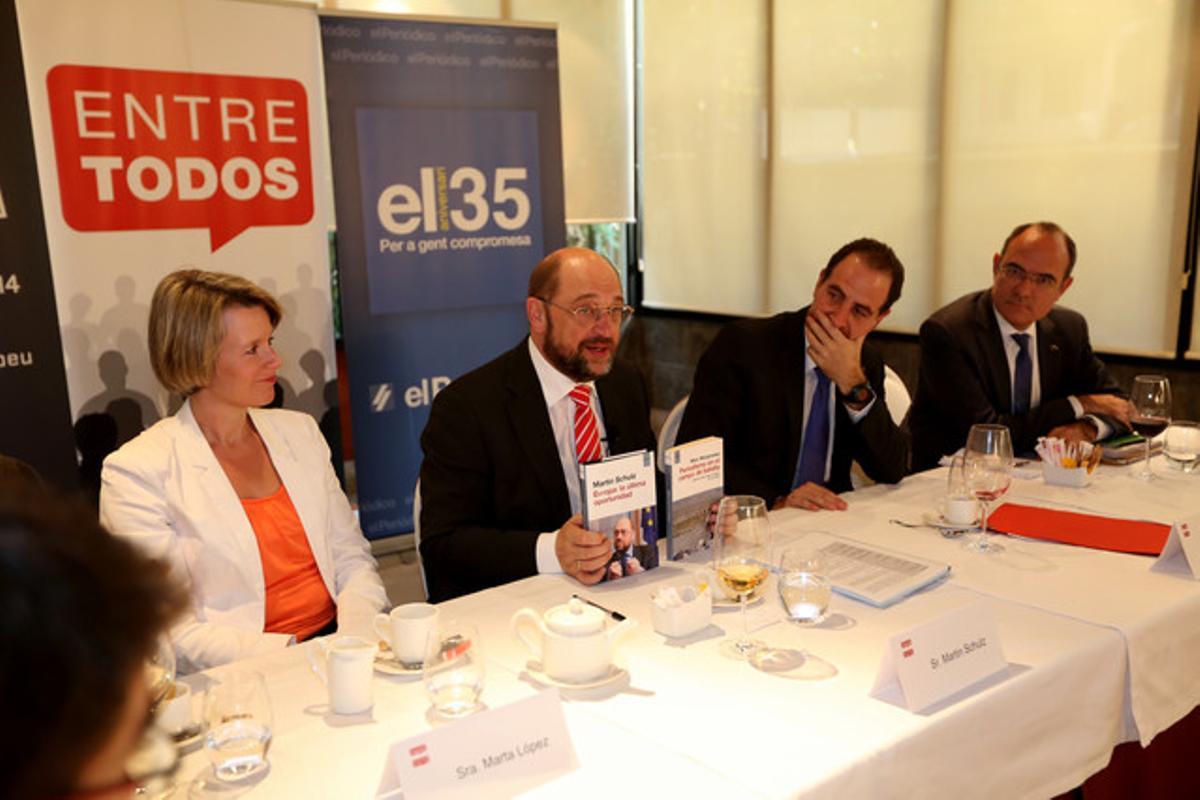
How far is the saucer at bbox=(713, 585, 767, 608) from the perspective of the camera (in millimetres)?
1699

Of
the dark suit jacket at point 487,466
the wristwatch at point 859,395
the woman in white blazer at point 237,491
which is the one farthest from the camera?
the wristwatch at point 859,395

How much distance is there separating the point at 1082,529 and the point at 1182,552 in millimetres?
243

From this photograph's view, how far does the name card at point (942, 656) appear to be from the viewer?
1399 millimetres

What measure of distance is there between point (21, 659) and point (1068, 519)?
7.38 feet

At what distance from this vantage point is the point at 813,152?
5746 millimetres

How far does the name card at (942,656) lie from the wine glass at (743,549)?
0.98 feet

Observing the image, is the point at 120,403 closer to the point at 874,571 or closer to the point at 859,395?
the point at 859,395

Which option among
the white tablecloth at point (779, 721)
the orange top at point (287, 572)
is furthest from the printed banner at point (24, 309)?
the white tablecloth at point (779, 721)

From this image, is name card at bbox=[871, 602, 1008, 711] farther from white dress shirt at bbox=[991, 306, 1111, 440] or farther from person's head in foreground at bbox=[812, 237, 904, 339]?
white dress shirt at bbox=[991, 306, 1111, 440]

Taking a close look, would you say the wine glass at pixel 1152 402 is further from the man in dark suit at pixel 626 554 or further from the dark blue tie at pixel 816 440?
the man in dark suit at pixel 626 554

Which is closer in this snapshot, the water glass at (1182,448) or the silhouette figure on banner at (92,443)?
the water glass at (1182,448)

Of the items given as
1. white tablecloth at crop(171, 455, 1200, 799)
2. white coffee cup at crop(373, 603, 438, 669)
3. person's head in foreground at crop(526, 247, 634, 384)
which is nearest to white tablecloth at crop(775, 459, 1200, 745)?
white tablecloth at crop(171, 455, 1200, 799)

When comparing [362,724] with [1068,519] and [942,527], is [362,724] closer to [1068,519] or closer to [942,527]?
[942,527]

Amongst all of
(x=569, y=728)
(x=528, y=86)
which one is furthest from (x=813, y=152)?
(x=569, y=728)
